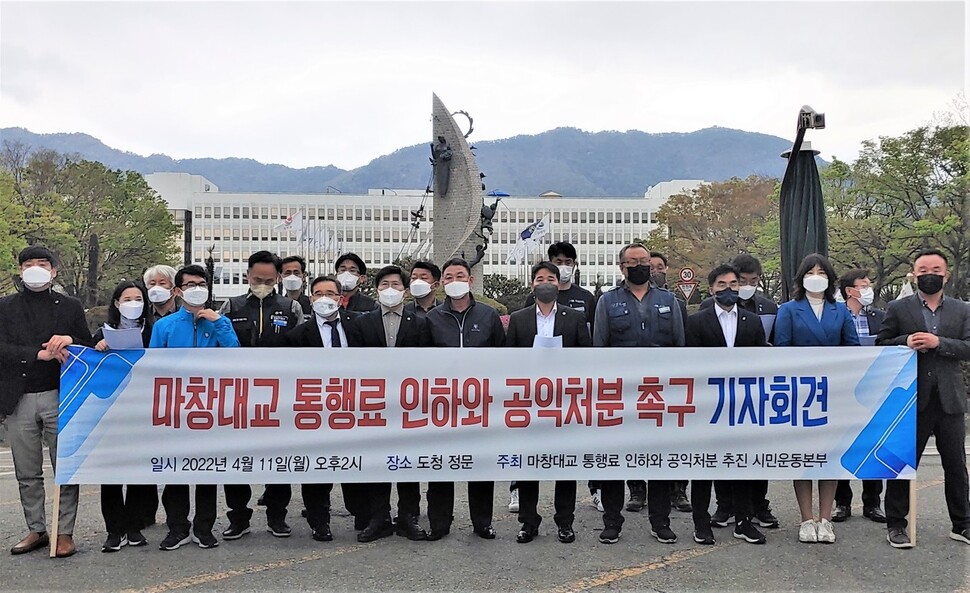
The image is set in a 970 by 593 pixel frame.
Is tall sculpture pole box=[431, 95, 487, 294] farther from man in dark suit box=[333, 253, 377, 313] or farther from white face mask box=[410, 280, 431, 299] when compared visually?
white face mask box=[410, 280, 431, 299]

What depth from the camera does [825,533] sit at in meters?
5.28

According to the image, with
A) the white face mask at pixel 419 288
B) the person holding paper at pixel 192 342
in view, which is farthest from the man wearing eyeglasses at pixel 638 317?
the person holding paper at pixel 192 342

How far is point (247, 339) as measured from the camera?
5.96 m

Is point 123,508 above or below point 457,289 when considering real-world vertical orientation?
below

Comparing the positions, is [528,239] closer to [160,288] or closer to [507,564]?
[160,288]

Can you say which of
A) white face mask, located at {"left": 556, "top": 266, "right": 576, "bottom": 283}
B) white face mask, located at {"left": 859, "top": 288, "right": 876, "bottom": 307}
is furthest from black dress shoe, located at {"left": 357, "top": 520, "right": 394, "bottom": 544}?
white face mask, located at {"left": 859, "top": 288, "right": 876, "bottom": 307}

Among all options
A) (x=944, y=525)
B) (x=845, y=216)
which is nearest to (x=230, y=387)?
(x=944, y=525)

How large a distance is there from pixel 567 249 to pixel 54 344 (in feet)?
12.6

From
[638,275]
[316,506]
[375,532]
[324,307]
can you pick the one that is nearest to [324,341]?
[324,307]

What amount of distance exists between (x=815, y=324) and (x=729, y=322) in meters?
0.55

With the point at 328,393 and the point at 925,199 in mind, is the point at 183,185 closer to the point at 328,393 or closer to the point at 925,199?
the point at 925,199

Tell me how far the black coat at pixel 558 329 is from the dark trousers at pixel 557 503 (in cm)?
92

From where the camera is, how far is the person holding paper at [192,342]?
523 cm

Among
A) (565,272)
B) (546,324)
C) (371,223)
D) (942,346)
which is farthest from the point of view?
(371,223)
